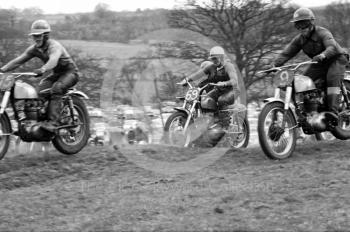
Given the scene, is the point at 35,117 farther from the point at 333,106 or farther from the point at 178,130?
the point at 333,106

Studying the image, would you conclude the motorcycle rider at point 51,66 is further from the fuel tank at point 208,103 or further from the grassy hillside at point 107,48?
the grassy hillside at point 107,48

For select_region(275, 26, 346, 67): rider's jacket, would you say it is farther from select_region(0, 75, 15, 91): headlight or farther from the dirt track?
select_region(0, 75, 15, 91): headlight

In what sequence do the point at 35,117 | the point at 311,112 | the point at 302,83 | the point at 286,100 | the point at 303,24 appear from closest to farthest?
the point at 286,100
the point at 35,117
the point at 302,83
the point at 303,24
the point at 311,112

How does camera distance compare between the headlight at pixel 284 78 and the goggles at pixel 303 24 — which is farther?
the goggles at pixel 303 24

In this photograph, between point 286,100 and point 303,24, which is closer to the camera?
point 286,100

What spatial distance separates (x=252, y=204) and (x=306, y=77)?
11.1ft

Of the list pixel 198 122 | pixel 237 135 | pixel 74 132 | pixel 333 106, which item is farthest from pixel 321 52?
pixel 74 132

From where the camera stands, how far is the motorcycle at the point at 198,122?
10180 millimetres

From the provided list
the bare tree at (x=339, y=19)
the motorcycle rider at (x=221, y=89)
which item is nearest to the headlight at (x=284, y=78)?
the motorcycle rider at (x=221, y=89)

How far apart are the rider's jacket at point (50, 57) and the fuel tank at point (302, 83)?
133 inches

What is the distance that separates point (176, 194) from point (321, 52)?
3.84 m

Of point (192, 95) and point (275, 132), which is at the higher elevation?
point (192, 95)

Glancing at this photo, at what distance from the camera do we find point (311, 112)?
8.41 metres

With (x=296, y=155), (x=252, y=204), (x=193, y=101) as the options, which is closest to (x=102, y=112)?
(x=193, y=101)
